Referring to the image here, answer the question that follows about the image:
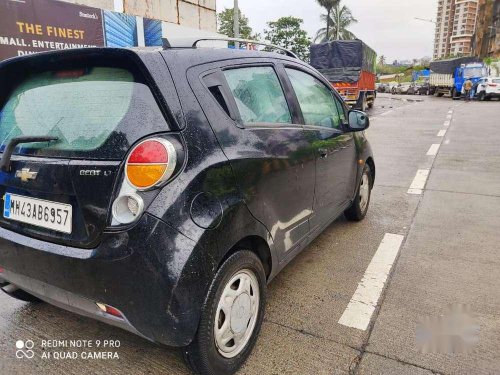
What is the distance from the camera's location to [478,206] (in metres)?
4.91

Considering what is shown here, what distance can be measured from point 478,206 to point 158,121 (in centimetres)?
457

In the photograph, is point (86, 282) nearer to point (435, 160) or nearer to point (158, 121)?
point (158, 121)

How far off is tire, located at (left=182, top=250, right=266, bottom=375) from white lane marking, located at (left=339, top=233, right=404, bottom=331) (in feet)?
2.31

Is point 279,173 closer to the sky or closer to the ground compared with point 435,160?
closer to the sky

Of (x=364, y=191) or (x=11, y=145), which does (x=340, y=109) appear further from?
(x=11, y=145)

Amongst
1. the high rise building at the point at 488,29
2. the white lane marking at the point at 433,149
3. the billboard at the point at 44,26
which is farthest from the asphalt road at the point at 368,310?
the high rise building at the point at 488,29

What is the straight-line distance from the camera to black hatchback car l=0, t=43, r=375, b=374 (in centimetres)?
170

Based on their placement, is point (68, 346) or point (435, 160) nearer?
point (68, 346)

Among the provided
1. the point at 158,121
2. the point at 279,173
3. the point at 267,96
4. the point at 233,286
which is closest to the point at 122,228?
the point at 158,121

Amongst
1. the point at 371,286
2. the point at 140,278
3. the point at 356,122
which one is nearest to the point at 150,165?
the point at 140,278

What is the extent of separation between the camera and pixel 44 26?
30.1 ft

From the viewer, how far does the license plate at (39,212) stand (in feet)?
6.10

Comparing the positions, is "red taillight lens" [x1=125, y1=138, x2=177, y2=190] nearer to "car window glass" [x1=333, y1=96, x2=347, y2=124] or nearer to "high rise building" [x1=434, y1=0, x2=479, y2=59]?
"car window glass" [x1=333, y1=96, x2=347, y2=124]

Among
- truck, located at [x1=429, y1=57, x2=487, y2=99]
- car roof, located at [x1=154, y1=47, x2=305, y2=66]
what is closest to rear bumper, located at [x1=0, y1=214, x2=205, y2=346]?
car roof, located at [x1=154, y1=47, x2=305, y2=66]
